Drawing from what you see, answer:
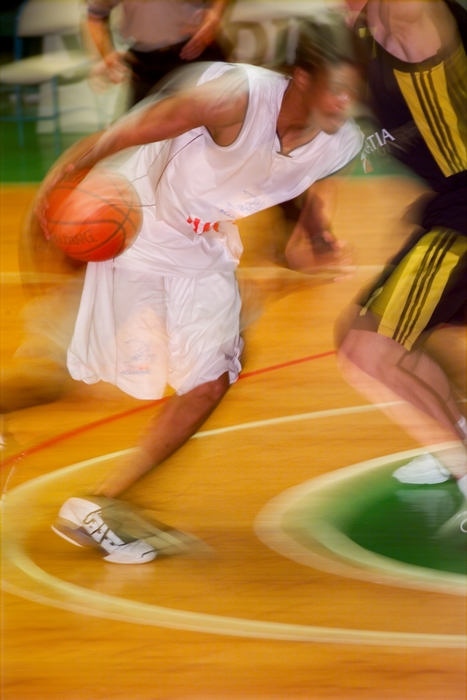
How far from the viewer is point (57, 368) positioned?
3.23 m

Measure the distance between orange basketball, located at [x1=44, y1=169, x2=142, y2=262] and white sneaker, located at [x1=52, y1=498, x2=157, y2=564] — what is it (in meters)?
0.76

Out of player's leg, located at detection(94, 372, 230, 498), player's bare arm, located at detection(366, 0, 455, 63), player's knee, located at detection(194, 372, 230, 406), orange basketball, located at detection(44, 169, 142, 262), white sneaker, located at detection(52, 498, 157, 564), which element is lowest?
white sneaker, located at detection(52, 498, 157, 564)

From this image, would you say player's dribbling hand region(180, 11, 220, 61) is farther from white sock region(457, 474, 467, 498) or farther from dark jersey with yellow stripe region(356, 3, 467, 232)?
white sock region(457, 474, 467, 498)

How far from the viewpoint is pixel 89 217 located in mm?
2893

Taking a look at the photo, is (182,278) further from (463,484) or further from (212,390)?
(463,484)

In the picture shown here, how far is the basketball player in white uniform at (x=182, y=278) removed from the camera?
2799 mm

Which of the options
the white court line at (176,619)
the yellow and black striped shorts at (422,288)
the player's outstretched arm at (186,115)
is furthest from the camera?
the yellow and black striped shorts at (422,288)

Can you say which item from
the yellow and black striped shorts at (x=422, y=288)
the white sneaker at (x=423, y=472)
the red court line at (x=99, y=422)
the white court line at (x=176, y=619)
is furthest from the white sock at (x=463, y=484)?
the red court line at (x=99, y=422)

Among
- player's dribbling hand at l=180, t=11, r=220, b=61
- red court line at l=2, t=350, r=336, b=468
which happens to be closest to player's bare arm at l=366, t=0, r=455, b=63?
player's dribbling hand at l=180, t=11, r=220, b=61

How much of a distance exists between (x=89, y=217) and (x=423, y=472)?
5.08 feet

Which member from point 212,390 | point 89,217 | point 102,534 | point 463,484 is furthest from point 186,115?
point 463,484

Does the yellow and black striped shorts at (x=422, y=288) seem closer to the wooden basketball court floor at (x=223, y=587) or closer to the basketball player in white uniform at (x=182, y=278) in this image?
the basketball player in white uniform at (x=182, y=278)

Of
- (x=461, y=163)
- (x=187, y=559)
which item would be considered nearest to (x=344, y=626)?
(x=187, y=559)

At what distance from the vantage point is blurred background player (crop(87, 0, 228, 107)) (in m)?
4.24
